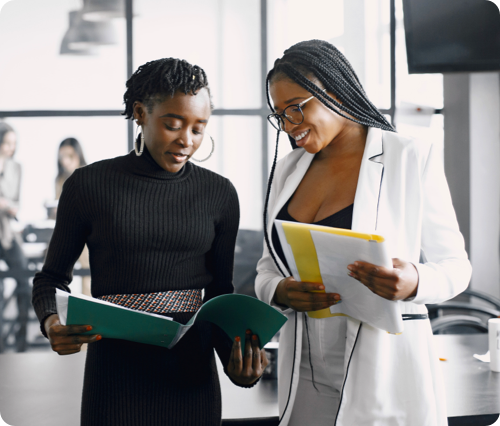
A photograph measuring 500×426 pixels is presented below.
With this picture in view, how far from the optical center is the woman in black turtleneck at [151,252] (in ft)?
3.69

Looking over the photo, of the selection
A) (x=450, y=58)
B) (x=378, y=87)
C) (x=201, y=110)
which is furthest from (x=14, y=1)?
(x=201, y=110)

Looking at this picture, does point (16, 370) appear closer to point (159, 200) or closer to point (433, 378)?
point (159, 200)

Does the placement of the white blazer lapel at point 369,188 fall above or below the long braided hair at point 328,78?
below

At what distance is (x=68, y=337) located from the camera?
985 millimetres

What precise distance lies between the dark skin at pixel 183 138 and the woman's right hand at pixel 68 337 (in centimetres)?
7

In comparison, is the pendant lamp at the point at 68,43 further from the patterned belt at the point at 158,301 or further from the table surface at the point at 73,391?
the patterned belt at the point at 158,301

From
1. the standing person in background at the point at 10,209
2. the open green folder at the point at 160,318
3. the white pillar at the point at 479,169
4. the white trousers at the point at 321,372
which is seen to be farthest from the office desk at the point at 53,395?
the white pillar at the point at 479,169

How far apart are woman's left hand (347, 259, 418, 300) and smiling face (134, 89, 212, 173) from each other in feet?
1.63

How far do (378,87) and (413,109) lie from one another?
429 mm

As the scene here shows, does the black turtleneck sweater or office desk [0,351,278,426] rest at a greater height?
the black turtleneck sweater

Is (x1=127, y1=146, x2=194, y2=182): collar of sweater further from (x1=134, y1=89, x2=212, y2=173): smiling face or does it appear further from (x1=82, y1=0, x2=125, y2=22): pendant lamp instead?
(x1=82, y1=0, x2=125, y2=22): pendant lamp

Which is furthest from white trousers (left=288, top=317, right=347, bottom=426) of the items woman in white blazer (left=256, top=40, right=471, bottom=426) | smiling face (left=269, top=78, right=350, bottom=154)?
smiling face (left=269, top=78, right=350, bottom=154)

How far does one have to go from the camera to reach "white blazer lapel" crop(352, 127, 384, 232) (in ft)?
3.63

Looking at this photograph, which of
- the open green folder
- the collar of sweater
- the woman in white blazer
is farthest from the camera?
the collar of sweater
